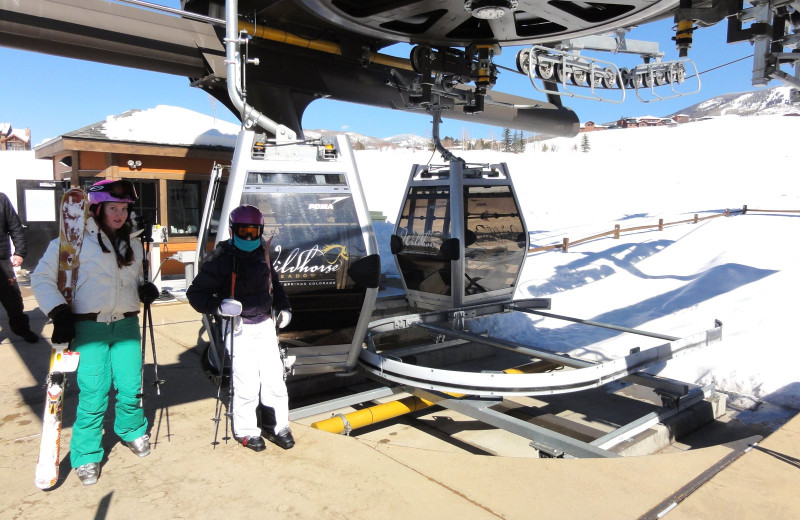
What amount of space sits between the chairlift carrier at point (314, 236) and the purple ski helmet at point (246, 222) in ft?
3.28

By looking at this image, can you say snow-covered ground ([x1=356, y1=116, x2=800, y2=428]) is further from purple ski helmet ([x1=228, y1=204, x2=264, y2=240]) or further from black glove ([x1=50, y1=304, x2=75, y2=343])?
black glove ([x1=50, y1=304, x2=75, y2=343])

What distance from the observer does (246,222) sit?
3691 millimetres

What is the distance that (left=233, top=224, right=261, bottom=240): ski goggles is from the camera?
3.74 m

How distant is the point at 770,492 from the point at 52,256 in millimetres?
4340

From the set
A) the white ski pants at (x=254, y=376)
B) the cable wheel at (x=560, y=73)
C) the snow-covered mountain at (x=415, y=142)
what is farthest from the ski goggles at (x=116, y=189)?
the snow-covered mountain at (x=415, y=142)

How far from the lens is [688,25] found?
20.2ft

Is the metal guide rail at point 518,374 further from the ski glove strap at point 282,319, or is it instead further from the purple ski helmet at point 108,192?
the purple ski helmet at point 108,192

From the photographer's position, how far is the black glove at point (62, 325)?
3.24 metres

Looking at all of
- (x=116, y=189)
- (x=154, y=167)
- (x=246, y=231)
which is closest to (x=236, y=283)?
(x=246, y=231)

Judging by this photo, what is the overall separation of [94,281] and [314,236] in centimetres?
185

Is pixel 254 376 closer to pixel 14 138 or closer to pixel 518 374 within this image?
pixel 518 374

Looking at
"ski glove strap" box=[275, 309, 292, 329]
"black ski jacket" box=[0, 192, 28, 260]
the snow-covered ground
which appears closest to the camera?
"ski glove strap" box=[275, 309, 292, 329]

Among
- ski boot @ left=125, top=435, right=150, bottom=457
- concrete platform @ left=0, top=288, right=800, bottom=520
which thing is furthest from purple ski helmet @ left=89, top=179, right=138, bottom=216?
concrete platform @ left=0, top=288, right=800, bottom=520

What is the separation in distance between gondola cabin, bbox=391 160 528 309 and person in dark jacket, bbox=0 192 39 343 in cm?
444
